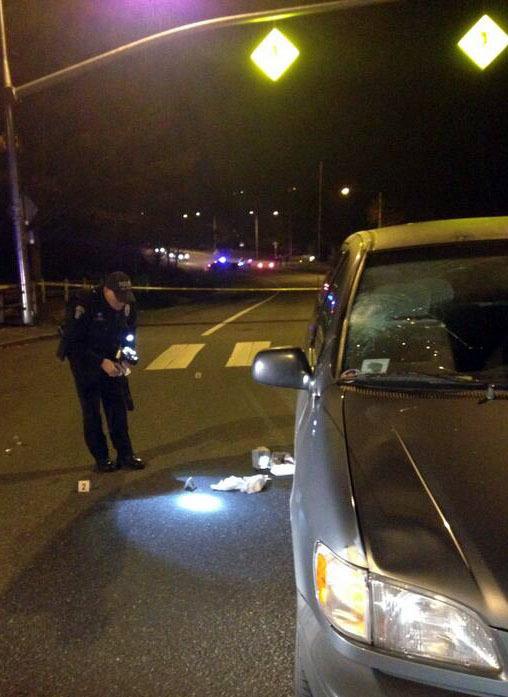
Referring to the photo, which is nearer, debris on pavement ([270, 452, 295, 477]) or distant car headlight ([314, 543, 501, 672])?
distant car headlight ([314, 543, 501, 672])

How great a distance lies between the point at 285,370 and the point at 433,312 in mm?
946

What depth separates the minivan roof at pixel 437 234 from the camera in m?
3.74

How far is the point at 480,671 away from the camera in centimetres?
188

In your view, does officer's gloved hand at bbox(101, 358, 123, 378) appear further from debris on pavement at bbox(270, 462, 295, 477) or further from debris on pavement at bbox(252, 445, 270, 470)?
debris on pavement at bbox(270, 462, 295, 477)

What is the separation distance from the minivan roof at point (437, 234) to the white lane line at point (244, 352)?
7021 mm

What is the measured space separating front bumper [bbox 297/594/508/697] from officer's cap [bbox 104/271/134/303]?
159 inches

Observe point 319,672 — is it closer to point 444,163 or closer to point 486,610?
point 486,610

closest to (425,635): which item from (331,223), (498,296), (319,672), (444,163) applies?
(319,672)

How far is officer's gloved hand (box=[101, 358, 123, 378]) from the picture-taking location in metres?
5.88

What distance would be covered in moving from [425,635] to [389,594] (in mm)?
138

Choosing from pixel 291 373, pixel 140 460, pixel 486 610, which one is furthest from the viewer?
pixel 140 460

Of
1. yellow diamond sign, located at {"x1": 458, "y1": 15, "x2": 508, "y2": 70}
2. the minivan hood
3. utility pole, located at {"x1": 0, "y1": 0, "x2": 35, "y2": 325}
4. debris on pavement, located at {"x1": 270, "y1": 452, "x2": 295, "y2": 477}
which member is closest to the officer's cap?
debris on pavement, located at {"x1": 270, "y1": 452, "x2": 295, "y2": 477}

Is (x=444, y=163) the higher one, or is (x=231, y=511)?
(x=444, y=163)

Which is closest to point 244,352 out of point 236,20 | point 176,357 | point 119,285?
point 176,357
